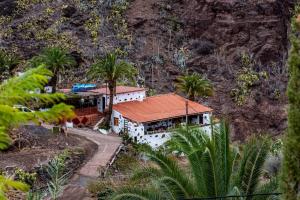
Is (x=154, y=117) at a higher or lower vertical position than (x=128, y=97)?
lower

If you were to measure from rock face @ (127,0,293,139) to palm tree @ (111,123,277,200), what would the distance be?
37803mm

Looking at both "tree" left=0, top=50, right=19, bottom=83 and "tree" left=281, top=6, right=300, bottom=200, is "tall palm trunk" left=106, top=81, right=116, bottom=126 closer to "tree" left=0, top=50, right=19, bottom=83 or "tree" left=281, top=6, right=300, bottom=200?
"tree" left=0, top=50, right=19, bottom=83

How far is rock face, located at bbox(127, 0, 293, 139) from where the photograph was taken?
169 ft

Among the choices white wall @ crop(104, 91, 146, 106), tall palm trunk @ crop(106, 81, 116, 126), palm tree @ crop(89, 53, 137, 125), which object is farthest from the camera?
white wall @ crop(104, 91, 146, 106)

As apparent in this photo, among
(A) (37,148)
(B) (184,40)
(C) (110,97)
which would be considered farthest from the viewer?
(B) (184,40)

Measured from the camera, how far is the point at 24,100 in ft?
14.1

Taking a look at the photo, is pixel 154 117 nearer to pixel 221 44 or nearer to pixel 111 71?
pixel 111 71

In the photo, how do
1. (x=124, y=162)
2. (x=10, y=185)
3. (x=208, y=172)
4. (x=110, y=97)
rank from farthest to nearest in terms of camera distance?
(x=110, y=97) → (x=124, y=162) → (x=208, y=172) → (x=10, y=185)

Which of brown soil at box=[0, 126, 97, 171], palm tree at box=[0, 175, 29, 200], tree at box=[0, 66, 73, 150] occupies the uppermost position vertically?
tree at box=[0, 66, 73, 150]

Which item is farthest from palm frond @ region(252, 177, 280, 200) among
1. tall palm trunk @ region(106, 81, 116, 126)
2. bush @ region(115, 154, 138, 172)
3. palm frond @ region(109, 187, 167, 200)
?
tall palm trunk @ region(106, 81, 116, 126)

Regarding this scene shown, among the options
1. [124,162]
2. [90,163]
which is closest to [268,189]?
[90,163]

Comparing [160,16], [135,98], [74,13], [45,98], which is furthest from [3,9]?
[45,98]

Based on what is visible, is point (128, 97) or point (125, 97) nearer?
point (125, 97)

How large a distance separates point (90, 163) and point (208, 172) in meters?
17.7
